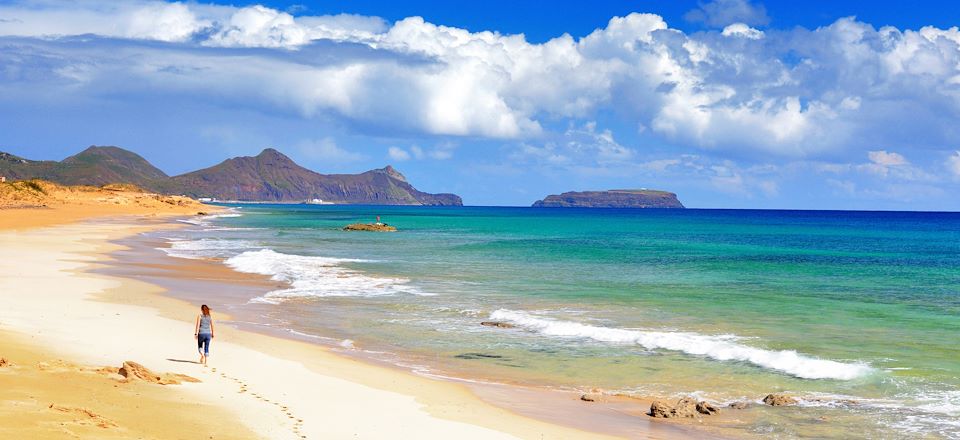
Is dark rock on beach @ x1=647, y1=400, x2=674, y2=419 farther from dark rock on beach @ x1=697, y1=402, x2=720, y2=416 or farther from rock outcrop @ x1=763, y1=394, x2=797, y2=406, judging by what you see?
rock outcrop @ x1=763, y1=394, x2=797, y2=406

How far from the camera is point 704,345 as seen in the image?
21.9 m

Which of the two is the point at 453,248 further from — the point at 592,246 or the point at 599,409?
the point at 599,409

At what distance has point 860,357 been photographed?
20688 mm

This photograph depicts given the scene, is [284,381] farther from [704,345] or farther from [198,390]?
[704,345]

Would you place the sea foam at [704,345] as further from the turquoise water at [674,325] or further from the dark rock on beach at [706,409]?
the dark rock on beach at [706,409]

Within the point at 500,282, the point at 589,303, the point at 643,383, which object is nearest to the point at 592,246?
the point at 500,282

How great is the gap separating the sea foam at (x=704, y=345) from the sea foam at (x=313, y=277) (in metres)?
9.20

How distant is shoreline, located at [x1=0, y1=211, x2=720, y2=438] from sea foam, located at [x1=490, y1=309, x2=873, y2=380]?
658 centimetres

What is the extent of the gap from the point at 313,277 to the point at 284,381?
23470 mm

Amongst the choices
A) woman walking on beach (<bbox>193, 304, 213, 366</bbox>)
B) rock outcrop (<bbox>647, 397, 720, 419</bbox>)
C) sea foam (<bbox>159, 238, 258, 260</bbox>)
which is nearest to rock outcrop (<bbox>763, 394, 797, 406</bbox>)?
rock outcrop (<bbox>647, 397, 720, 419</bbox>)

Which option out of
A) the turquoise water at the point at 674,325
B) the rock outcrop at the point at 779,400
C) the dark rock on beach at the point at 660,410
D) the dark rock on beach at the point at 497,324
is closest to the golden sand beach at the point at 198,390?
the dark rock on beach at the point at 660,410

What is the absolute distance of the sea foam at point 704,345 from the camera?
19.2 meters

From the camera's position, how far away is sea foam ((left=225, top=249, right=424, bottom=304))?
1315 inches

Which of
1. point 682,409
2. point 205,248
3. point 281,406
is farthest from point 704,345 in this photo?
point 205,248
